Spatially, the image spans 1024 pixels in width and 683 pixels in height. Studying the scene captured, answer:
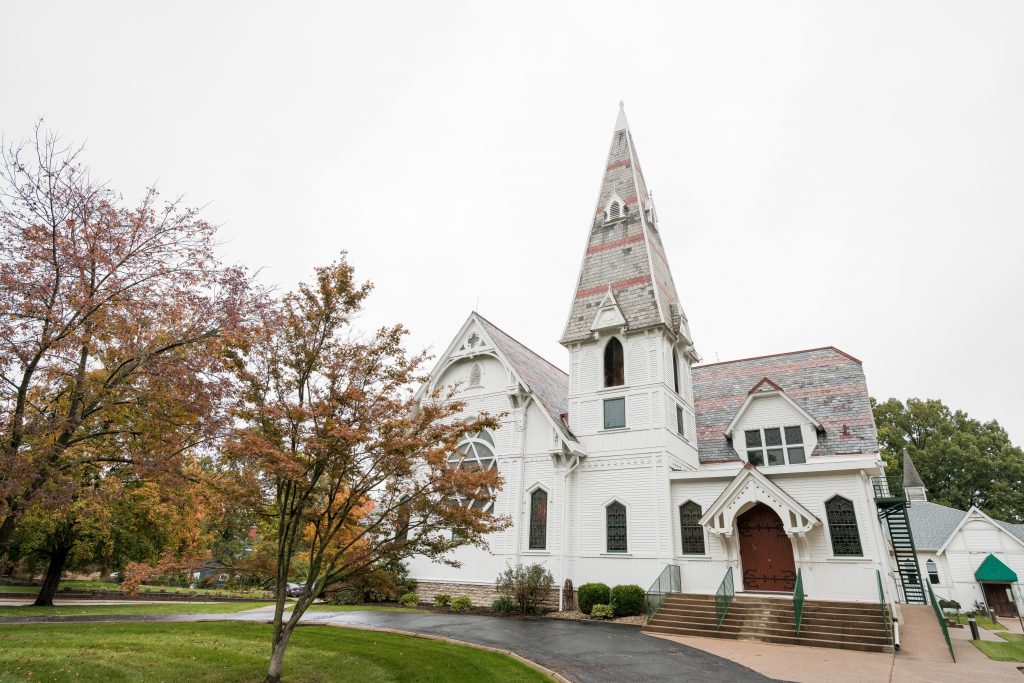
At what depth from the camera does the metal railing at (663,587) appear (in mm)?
18688

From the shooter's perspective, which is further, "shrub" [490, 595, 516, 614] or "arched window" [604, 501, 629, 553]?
"arched window" [604, 501, 629, 553]

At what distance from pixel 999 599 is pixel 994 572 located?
2.15 metres

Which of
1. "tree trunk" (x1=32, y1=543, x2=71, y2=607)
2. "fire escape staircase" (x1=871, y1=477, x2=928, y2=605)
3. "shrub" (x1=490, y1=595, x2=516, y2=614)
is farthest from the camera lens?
"fire escape staircase" (x1=871, y1=477, x2=928, y2=605)

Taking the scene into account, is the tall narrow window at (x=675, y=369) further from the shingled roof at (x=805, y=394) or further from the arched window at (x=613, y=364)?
the shingled roof at (x=805, y=394)

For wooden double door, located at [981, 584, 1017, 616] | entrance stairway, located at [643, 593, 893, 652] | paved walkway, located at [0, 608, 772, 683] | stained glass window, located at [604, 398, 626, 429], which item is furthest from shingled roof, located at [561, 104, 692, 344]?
wooden double door, located at [981, 584, 1017, 616]

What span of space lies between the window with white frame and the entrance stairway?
6.21 m

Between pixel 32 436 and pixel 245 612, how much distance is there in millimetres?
13689

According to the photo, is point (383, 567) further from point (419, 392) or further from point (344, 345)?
point (419, 392)

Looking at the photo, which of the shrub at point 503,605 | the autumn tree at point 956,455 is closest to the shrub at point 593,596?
the shrub at point 503,605

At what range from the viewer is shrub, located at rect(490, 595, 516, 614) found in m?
20.5

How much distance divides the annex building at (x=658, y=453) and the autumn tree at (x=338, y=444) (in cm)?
979

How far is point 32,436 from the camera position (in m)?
9.50

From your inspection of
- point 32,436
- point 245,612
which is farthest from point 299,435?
point 245,612

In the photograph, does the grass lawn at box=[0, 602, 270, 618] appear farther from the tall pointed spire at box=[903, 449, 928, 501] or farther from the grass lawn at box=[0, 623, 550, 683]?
the tall pointed spire at box=[903, 449, 928, 501]
